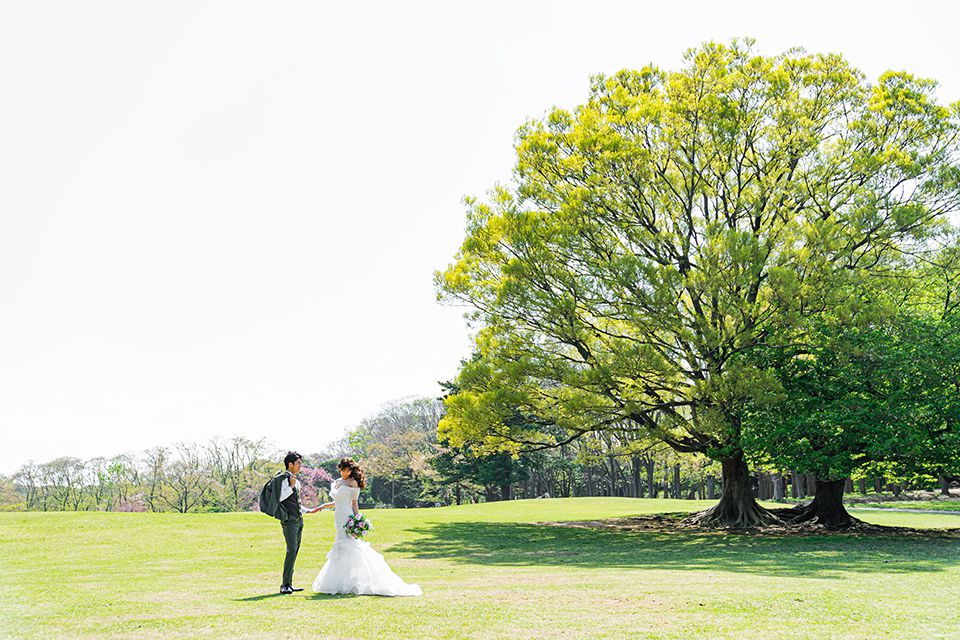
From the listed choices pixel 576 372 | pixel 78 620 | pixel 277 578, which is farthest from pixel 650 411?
pixel 78 620

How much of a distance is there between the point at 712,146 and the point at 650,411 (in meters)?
8.61

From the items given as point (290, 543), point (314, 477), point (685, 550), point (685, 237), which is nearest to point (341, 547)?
point (290, 543)

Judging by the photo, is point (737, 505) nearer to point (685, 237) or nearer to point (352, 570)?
point (685, 237)

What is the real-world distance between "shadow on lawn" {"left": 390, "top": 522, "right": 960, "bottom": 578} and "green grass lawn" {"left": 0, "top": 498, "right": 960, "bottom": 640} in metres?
0.07

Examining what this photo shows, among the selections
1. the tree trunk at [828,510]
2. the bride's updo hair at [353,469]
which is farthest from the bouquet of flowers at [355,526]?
the tree trunk at [828,510]

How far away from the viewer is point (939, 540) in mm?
21500

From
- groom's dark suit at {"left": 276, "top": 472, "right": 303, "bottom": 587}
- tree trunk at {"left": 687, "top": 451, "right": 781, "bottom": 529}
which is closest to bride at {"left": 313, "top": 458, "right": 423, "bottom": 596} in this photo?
groom's dark suit at {"left": 276, "top": 472, "right": 303, "bottom": 587}

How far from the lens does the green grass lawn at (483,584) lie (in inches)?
312

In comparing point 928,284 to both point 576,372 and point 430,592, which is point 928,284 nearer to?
point 576,372

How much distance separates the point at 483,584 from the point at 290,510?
10.2 feet

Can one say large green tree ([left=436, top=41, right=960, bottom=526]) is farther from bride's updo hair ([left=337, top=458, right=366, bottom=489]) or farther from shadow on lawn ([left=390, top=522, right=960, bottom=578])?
bride's updo hair ([left=337, top=458, right=366, bottom=489])

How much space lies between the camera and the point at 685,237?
25750mm

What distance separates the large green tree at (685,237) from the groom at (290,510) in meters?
13.7

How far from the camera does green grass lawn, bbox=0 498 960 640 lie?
7926 millimetres
